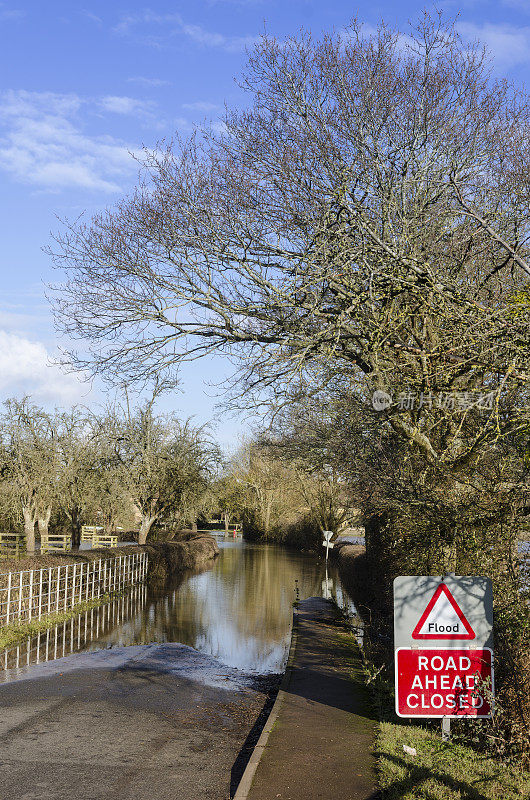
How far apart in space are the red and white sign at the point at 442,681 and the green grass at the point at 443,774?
401 mm

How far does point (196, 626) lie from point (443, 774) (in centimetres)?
1329

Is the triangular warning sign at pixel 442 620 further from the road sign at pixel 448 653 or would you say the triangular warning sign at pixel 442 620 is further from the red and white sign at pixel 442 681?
the red and white sign at pixel 442 681

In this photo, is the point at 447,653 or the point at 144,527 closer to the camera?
the point at 447,653

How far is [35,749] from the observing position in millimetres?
7492

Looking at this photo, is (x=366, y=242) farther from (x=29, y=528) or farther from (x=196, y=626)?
(x=29, y=528)

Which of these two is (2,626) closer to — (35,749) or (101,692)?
(101,692)

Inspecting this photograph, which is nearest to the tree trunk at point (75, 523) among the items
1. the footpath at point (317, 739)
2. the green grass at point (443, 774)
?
the footpath at point (317, 739)

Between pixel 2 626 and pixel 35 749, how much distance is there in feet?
25.9

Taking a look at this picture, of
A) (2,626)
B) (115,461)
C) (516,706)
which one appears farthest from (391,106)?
(115,461)

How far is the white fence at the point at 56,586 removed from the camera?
15.5 m

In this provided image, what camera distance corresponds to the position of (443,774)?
610cm

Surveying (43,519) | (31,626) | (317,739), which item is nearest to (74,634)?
(31,626)

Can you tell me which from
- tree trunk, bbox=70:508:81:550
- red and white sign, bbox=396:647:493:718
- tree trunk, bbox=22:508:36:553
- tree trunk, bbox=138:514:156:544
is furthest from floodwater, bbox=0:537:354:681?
red and white sign, bbox=396:647:493:718

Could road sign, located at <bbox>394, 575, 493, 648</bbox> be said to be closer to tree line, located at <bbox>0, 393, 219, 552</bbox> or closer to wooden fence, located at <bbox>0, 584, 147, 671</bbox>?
wooden fence, located at <bbox>0, 584, 147, 671</bbox>
